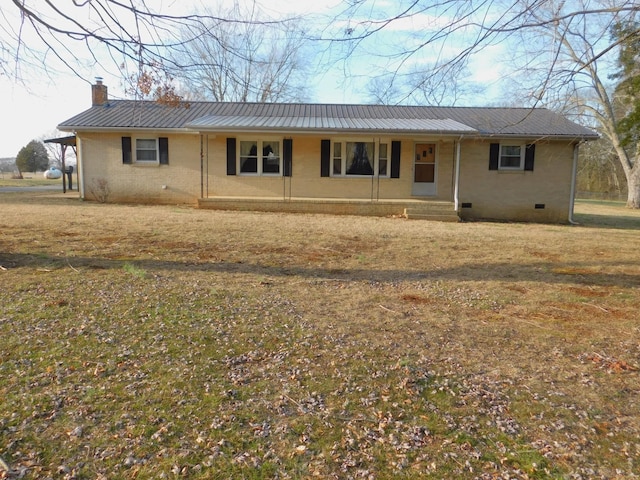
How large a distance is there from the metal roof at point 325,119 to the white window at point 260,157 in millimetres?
841

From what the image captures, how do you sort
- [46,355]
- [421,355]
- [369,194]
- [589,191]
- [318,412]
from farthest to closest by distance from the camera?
[589,191], [369,194], [421,355], [46,355], [318,412]

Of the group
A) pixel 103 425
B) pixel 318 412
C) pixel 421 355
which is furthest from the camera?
pixel 421 355

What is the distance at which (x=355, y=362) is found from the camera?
12.1 feet

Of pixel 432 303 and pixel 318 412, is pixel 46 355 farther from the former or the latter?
pixel 432 303

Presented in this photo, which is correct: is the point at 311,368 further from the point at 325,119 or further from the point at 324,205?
the point at 325,119

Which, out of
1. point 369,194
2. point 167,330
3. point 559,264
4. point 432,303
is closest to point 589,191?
point 369,194

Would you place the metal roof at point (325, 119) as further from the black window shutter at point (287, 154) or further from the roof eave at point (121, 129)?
the black window shutter at point (287, 154)

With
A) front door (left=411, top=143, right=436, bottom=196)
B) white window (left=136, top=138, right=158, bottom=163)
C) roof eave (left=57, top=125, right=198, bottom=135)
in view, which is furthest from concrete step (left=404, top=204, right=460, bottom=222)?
white window (left=136, top=138, right=158, bottom=163)

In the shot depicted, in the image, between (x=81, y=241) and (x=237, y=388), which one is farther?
(x=81, y=241)

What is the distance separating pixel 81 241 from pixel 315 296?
16.6 feet

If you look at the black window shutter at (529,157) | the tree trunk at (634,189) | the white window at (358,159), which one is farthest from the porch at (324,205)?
the tree trunk at (634,189)

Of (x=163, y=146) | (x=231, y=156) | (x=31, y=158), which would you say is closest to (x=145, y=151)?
(x=163, y=146)

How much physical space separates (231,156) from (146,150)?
3.18 metres

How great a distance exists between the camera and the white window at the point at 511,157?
54.7 ft
